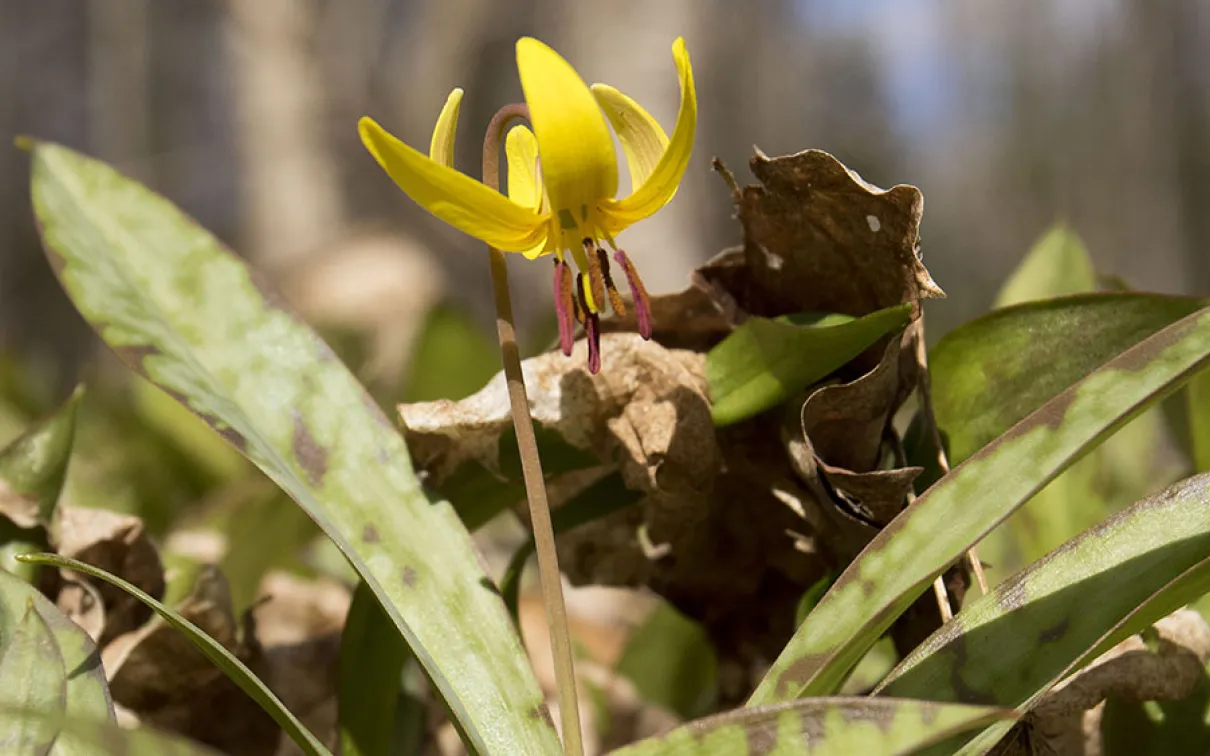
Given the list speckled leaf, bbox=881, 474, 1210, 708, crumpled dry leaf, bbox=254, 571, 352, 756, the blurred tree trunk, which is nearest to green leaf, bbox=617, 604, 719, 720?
crumpled dry leaf, bbox=254, 571, 352, 756

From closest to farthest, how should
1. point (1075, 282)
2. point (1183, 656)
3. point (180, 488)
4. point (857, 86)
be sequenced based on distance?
point (1183, 656), point (1075, 282), point (180, 488), point (857, 86)

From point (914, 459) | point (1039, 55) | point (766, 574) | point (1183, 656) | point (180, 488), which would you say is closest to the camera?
point (1183, 656)

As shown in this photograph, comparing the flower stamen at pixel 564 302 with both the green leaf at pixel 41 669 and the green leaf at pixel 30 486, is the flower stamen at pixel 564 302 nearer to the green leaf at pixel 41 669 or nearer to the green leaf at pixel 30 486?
the green leaf at pixel 41 669

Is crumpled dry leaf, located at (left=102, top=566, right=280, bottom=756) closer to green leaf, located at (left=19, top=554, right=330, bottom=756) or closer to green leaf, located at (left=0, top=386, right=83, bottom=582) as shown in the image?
green leaf, located at (left=0, top=386, right=83, bottom=582)

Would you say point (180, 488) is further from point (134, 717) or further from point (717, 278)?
point (717, 278)

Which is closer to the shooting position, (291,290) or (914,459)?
(914,459)

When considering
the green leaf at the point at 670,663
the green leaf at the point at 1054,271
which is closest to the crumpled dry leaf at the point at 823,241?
the green leaf at the point at 1054,271

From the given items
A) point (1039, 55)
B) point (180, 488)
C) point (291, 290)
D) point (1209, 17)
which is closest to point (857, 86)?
point (1039, 55)
